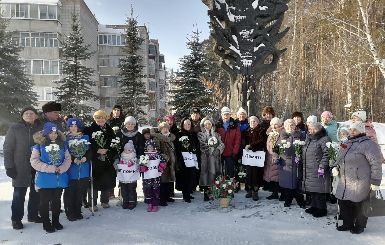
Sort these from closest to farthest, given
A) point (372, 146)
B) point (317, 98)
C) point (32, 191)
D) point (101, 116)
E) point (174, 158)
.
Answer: point (372, 146)
point (32, 191)
point (101, 116)
point (174, 158)
point (317, 98)

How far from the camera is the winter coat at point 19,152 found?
5676mm

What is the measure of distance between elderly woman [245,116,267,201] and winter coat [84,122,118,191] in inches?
104

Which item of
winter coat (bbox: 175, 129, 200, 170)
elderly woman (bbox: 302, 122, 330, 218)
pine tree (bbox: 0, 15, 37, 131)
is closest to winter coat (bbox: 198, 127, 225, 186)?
winter coat (bbox: 175, 129, 200, 170)

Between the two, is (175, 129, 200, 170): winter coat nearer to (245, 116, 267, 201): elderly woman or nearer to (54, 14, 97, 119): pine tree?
(245, 116, 267, 201): elderly woman

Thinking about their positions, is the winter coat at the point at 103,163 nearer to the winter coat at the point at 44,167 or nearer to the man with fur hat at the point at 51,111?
the man with fur hat at the point at 51,111

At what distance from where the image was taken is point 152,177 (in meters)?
6.71

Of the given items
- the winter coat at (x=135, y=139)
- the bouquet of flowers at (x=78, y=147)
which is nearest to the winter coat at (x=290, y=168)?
the winter coat at (x=135, y=139)

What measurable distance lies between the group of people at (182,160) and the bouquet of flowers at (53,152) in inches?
0.6

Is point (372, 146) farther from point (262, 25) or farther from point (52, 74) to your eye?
point (52, 74)

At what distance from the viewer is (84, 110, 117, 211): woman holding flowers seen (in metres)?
6.57

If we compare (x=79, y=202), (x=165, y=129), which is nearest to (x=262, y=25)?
(x=165, y=129)

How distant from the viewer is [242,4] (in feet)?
31.9

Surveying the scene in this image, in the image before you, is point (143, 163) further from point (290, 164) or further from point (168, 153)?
point (290, 164)

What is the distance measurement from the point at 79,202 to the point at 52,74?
30.4 m
